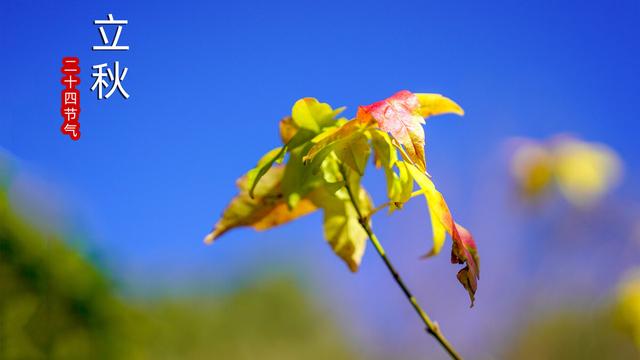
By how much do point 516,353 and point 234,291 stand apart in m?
3.65

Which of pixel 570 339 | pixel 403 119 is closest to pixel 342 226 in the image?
pixel 403 119

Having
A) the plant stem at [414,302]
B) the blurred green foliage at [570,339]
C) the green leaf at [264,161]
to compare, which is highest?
the green leaf at [264,161]

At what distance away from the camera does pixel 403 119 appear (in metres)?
0.41

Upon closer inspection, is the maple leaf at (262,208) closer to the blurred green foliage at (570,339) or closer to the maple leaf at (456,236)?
the maple leaf at (456,236)

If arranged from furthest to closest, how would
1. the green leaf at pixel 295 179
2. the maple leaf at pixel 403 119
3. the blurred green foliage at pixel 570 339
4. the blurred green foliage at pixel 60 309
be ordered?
the blurred green foliage at pixel 60 309
the blurred green foliage at pixel 570 339
the green leaf at pixel 295 179
the maple leaf at pixel 403 119

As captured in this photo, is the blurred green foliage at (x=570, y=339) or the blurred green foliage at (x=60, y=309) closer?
the blurred green foliage at (x=570, y=339)

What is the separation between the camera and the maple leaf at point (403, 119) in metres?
0.39

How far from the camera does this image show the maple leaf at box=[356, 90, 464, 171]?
1.28 ft

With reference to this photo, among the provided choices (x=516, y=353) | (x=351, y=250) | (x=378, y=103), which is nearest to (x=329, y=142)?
(x=378, y=103)

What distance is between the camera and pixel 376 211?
1.67 feet

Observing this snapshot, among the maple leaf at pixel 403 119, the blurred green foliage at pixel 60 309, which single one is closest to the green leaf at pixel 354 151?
the maple leaf at pixel 403 119

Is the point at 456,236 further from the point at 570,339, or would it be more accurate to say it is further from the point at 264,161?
the point at 570,339

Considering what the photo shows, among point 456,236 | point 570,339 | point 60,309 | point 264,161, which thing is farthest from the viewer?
point 60,309

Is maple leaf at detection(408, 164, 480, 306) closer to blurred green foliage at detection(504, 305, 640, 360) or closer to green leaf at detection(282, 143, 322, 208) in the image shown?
green leaf at detection(282, 143, 322, 208)
